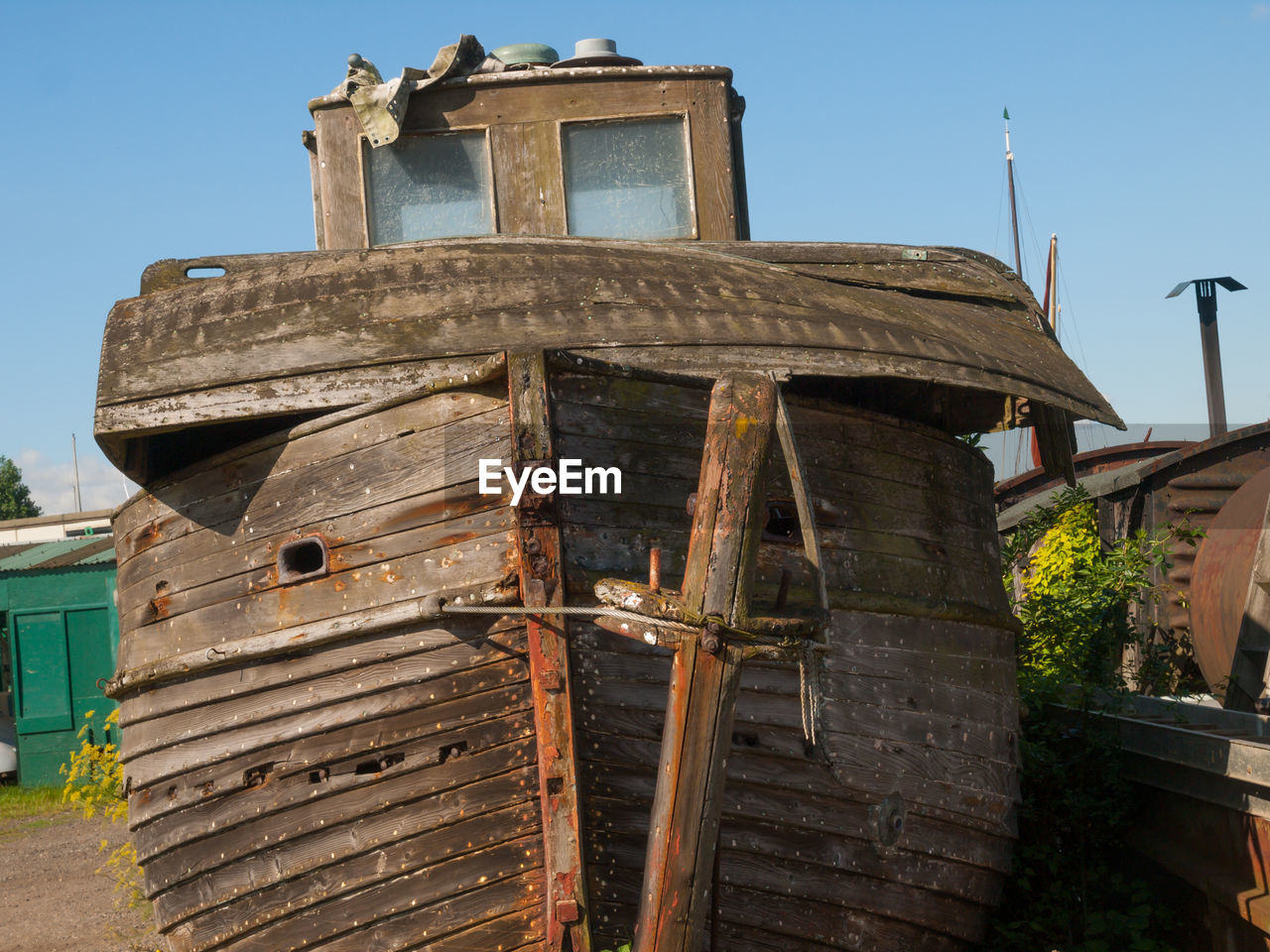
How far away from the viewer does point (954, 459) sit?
5.46 m

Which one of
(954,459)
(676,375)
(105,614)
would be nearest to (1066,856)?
(954,459)

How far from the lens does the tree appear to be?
50.6m

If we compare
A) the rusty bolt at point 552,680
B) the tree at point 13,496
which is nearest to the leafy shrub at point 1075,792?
the rusty bolt at point 552,680

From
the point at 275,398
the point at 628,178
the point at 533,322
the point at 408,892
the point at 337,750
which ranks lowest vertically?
the point at 408,892

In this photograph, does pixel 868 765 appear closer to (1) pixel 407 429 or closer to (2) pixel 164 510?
(1) pixel 407 429

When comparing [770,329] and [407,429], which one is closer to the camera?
[407,429]

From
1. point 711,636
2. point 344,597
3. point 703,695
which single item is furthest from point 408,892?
point 711,636

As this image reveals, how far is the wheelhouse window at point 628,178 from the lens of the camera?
6.47 m

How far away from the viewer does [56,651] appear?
13500mm

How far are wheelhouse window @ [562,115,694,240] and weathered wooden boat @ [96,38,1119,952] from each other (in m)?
1.27

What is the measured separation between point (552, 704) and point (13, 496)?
5520cm

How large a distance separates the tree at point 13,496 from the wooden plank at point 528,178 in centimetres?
4981

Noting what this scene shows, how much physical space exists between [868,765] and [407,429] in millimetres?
2074

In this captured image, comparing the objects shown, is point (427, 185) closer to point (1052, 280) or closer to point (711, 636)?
point (711, 636)
